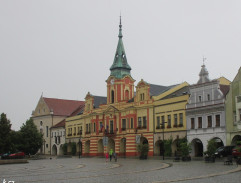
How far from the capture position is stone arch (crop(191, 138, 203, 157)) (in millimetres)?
58559

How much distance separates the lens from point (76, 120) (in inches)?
3467

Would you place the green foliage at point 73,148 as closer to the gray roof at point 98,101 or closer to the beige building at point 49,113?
the gray roof at point 98,101

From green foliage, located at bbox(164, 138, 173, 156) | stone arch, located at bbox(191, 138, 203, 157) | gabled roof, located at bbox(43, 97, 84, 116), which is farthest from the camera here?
gabled roof, located at bbox(43, 97, 84, 116)

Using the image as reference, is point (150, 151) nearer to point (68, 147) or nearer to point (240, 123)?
point (240, 123)

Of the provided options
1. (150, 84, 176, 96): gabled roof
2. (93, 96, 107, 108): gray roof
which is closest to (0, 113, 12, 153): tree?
(93, 96, 107, 108): gray roof

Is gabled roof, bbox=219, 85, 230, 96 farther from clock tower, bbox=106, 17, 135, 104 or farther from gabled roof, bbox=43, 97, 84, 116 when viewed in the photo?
gabled roof, bbox=43, 97, 84, 116

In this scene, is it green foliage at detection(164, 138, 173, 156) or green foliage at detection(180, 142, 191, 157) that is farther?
green foliage at detection(164, 138, 173, 156)

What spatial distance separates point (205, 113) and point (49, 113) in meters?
51.3

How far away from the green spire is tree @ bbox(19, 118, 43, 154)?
19737mm

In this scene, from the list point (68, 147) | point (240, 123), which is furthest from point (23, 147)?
point (240, 123)

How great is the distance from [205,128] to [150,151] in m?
13.1

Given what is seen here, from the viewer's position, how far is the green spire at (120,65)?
77438 millimetres

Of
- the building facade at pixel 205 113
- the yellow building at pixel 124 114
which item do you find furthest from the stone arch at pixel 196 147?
the yellow building at pixel 124 114

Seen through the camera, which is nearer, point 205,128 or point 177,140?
point 205,128
